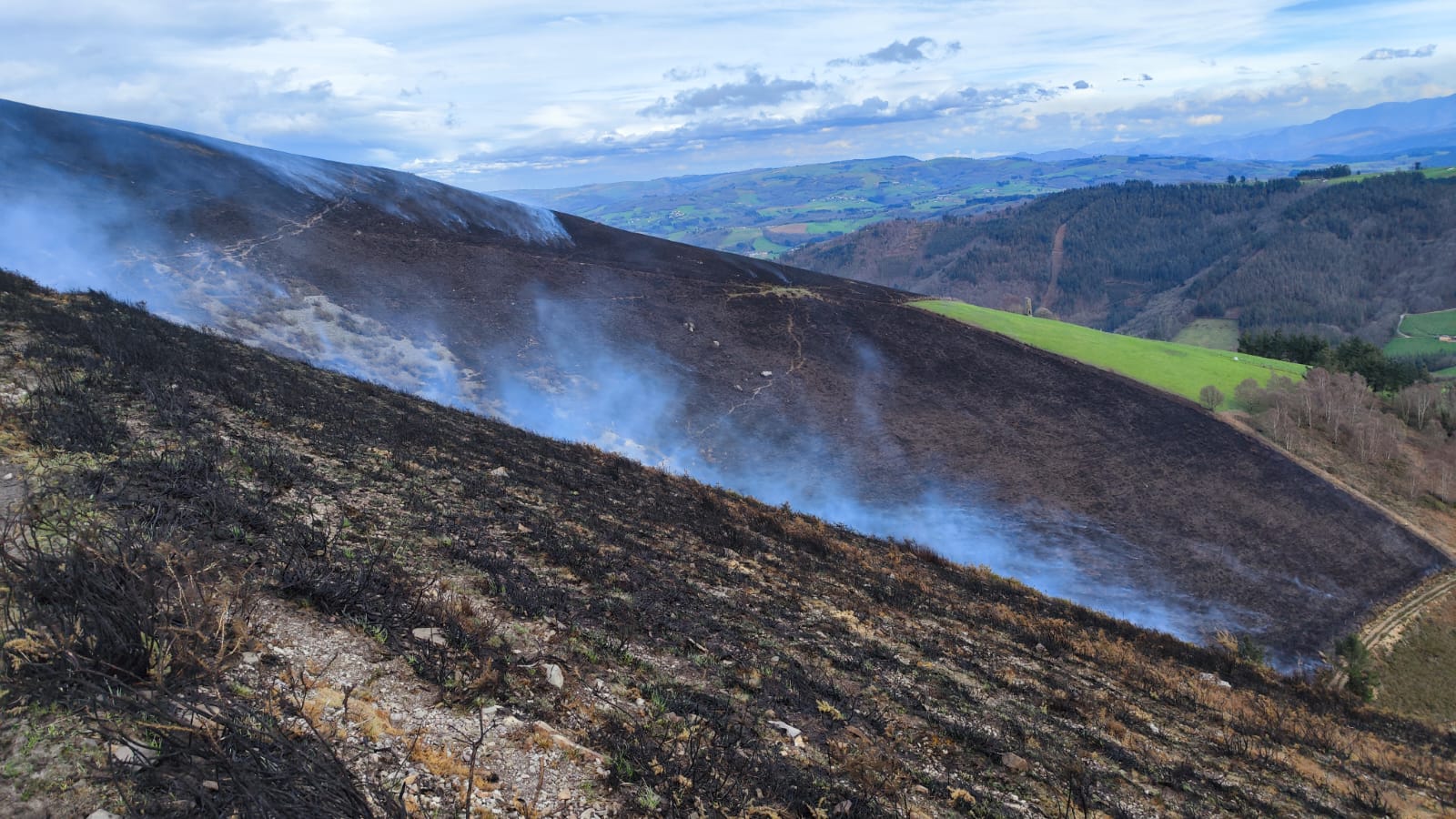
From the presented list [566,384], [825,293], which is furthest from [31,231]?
[825,293]

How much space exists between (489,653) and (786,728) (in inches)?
134

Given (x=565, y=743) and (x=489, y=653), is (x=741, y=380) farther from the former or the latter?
(x=565, y=743)

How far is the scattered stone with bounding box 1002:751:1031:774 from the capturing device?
26.9 ft

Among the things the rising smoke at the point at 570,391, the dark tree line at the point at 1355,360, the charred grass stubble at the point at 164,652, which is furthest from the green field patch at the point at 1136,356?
the charred grass stubble at the point at 164,652

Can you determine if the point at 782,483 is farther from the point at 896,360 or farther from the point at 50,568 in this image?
the point at 50,568

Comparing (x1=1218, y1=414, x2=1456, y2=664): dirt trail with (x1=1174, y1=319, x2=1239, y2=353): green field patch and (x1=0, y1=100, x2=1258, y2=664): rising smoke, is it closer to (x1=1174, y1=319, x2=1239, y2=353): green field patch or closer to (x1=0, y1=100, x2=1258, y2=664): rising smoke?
(x1=0, y1=100, x2=1258, y2=664): rising smoke

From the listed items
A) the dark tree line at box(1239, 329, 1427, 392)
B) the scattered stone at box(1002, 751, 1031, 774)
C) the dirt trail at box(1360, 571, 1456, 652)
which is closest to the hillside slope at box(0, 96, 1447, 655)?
the dirt trail at box(1360, 571, 1456, 652)

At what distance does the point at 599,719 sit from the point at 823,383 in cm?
2666

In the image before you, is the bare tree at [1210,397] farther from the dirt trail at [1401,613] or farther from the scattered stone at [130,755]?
the scattered stone at [130,755]

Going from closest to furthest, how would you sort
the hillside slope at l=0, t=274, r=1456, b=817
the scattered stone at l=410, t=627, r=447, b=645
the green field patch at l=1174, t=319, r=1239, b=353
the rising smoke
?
the hillside slope at l=0, t=274, r=1456, b=817 → the scattered stone at l=410, t=627, r=447, b=645 → the rising smoke → the green field patch at l=1174, t=319, r=1239, b=353

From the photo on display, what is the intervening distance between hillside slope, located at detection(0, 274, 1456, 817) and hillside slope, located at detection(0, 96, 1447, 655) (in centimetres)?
731

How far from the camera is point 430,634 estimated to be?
22.6 feet

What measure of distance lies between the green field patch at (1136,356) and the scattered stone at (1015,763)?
37285 millimetres

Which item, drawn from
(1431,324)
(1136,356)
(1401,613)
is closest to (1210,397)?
(1136,356)
